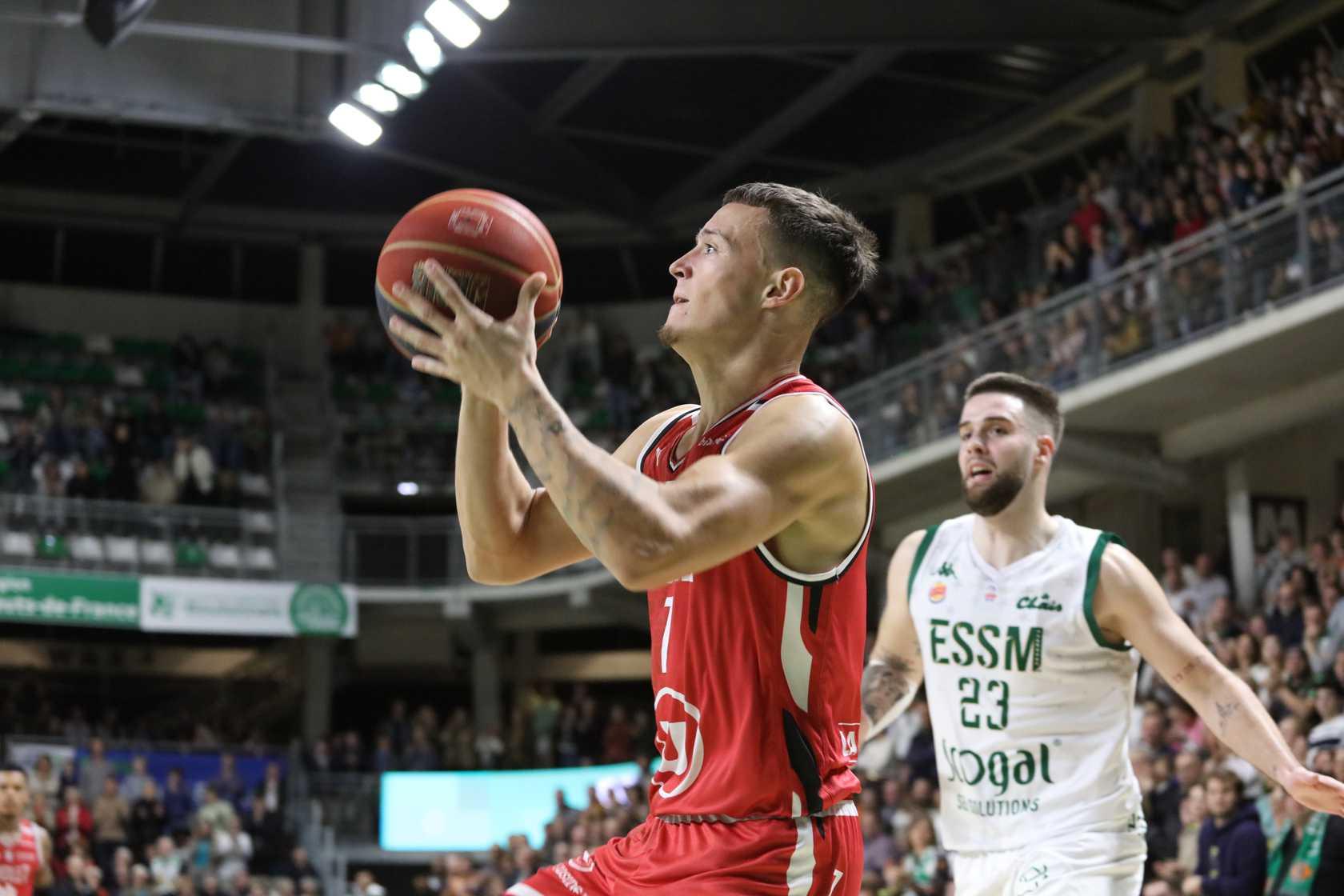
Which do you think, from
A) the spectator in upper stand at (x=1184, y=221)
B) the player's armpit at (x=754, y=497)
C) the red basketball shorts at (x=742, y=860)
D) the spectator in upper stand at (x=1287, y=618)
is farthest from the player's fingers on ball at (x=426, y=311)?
the spectator in upper stand at (x=1184, y=221)

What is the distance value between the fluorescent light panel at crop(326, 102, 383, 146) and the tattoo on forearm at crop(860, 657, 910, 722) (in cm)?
1590

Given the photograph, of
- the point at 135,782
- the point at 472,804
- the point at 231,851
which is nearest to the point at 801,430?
the point at 231,851

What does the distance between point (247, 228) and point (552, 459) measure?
3091cm

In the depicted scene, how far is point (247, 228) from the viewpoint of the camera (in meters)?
32.7

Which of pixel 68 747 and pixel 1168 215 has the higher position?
pixel 1168 215

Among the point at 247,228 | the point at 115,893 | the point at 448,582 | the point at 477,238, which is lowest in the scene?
the point at 115,893

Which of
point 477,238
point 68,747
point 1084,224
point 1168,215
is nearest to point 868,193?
point 1084,224

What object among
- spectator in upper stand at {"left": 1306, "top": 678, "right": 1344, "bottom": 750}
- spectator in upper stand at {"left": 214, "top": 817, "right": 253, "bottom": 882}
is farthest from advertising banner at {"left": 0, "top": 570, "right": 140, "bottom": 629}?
spectator in upper stand at {"left": 1306, "top": 678, "right": 1344, "bottom": 750}

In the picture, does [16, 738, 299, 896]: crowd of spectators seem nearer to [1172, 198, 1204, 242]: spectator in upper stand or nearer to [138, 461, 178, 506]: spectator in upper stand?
[138, 461, 178, 506]: spectator in upper stand

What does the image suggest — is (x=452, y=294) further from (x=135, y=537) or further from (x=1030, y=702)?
(x=135, y=537)

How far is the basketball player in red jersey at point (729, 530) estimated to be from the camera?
3166mm

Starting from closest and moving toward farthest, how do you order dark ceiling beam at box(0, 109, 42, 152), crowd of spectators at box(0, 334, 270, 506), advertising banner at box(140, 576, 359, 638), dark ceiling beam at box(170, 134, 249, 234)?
dark ceiling beam at box(0, 109, 42, 152)
advertising banner at box(140, 576, 359, 638)
crowd of spectators at box(0, 334, 270, 506)
dark ceiling beam at box(170, 134, 249, 234)

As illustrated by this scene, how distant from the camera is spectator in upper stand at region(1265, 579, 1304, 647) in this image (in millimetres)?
13953

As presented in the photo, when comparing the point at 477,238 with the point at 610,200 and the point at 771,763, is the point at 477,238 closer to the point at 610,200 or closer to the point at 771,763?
the point at 771,763
